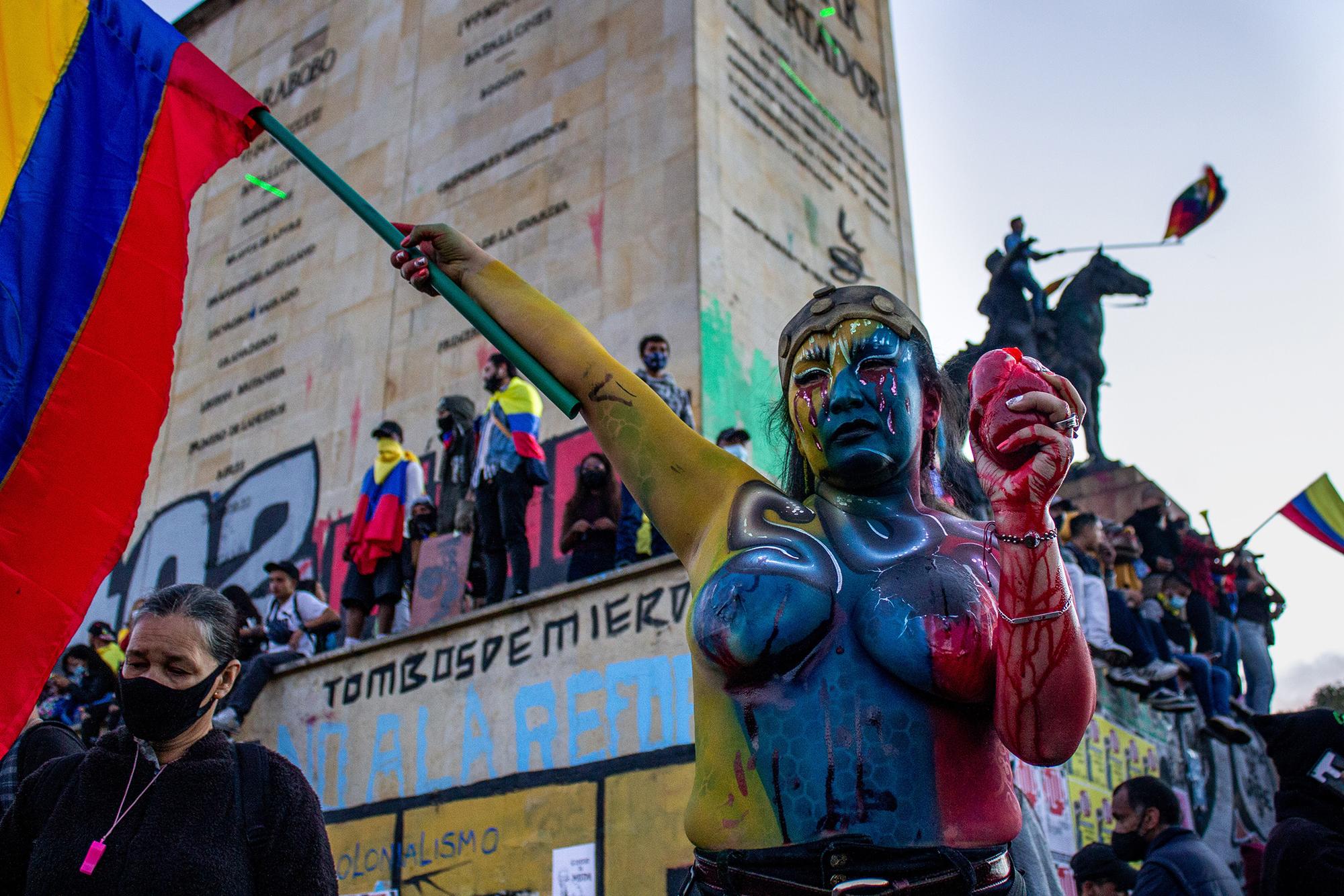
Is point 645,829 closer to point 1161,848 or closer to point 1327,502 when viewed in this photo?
point 1161,848

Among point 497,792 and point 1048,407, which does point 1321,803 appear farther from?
point 497,792

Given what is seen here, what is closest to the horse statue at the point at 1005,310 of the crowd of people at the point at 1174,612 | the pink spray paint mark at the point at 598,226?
the crowd of people at the point at 1174,612

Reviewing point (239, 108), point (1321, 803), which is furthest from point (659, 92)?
point (1321, 803)

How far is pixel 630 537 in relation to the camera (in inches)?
295

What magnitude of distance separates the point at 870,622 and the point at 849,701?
0.13 meters

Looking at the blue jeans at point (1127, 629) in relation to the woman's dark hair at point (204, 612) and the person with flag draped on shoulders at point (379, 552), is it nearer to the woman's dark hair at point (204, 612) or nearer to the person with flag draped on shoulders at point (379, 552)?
the person with flag draped on shoulders at point (379, 552)

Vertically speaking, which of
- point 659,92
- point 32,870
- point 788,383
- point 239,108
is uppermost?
point 659,92

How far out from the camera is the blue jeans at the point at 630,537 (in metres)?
7.33

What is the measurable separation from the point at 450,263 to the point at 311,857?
1.35 metres

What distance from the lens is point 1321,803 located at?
391 centimetres

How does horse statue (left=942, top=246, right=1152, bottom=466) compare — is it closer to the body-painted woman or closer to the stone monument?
the stone monument

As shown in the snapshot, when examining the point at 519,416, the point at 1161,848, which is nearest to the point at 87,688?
the point at 519,416

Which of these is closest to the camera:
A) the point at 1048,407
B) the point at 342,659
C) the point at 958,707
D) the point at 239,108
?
the point at 1048,407

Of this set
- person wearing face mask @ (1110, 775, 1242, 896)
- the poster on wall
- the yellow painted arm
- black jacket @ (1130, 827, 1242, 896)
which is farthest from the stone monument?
the yellow painted arm
